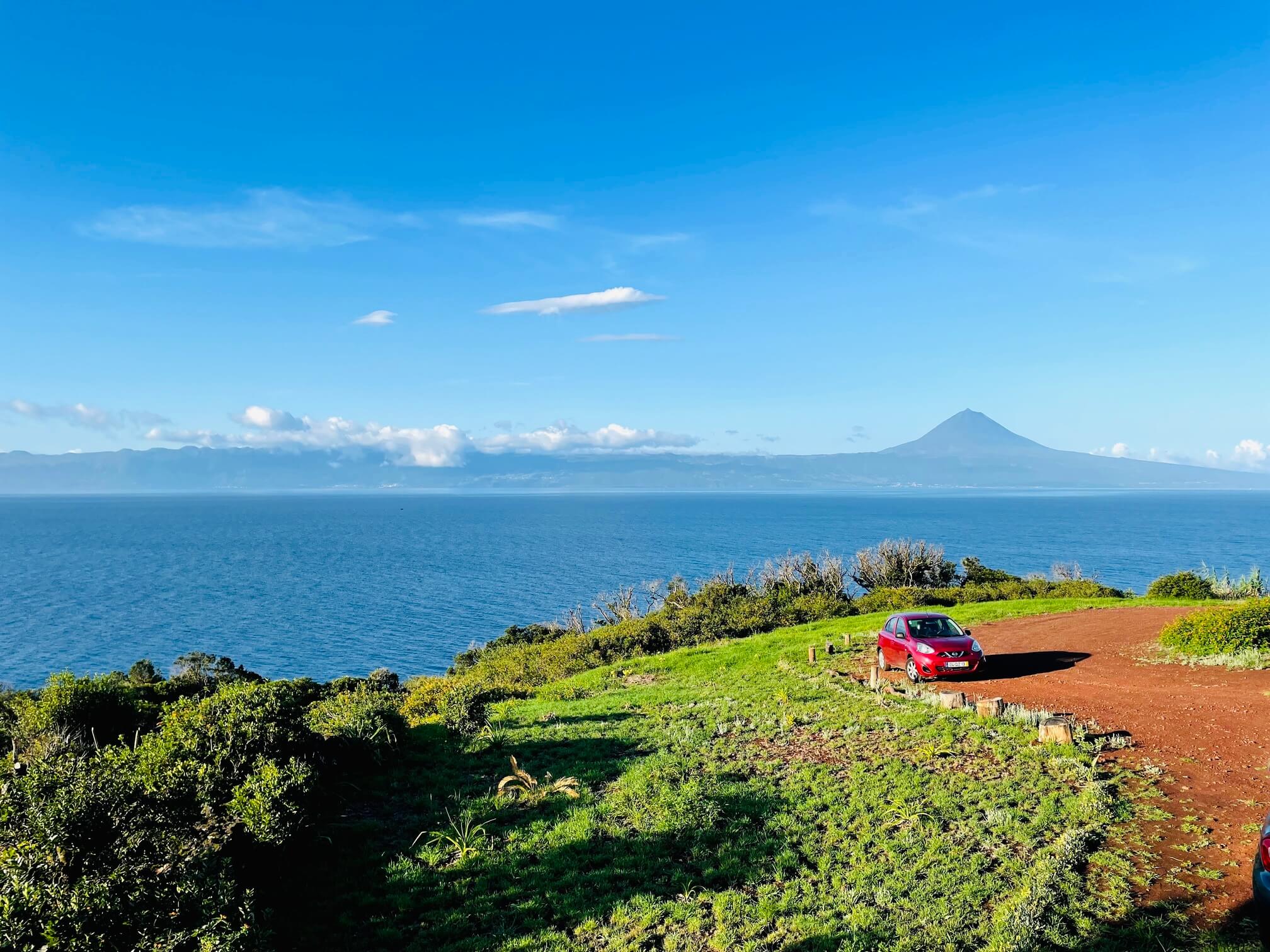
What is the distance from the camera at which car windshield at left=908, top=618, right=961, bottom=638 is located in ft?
67.1

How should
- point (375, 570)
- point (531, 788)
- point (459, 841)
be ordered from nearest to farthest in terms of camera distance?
point (459, 841), point (531, 788), point (375, 570)

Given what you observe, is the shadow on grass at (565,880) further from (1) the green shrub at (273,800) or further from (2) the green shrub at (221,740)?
(2) the green shrub at (221,740)

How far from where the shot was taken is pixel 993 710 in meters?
15.2

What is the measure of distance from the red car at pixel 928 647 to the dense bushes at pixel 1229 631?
6.63 metres

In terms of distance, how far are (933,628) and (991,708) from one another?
5.59 metres

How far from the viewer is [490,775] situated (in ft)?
42.3

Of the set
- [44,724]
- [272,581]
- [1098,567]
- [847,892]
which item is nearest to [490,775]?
[847,892]

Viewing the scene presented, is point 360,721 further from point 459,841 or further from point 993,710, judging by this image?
point 993,710

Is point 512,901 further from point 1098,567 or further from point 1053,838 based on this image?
point 1098,567

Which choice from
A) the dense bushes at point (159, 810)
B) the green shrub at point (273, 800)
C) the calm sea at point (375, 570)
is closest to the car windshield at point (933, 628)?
the dense bushes at point (159, 810)

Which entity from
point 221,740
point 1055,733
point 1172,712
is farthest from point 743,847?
point 1172,712

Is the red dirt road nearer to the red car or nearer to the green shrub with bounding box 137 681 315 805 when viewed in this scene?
the red car

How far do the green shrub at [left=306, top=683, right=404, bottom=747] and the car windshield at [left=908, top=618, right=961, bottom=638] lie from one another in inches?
559

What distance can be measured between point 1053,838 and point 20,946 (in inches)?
456
